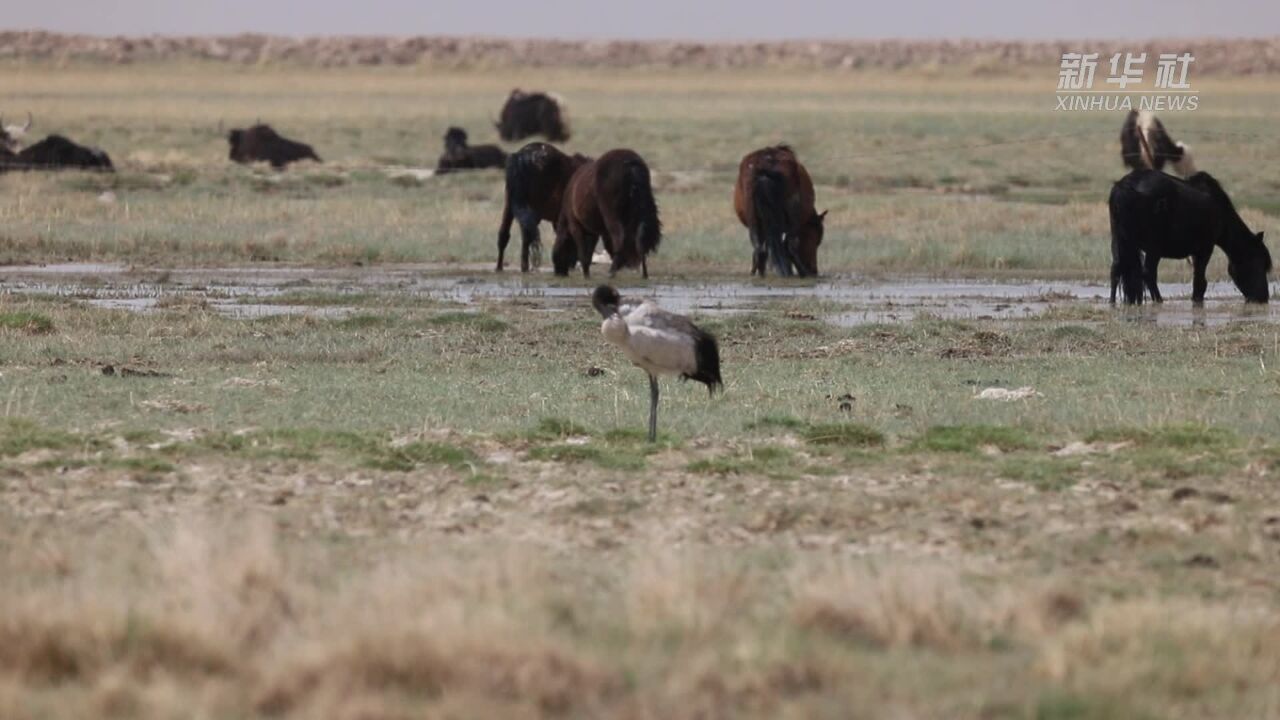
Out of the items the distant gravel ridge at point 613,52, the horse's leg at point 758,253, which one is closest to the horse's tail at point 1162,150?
the horse's leg at point 758,253

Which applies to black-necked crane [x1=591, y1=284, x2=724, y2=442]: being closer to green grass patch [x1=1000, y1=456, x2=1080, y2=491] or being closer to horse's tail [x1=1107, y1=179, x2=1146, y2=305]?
green grass patch [x1=1000, y1=456, x2=1080, y2=491]

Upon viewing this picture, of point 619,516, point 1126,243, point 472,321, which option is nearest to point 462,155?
point 1126,243

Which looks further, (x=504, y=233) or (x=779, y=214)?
(x=504, y=233)

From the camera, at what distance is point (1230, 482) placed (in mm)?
10031

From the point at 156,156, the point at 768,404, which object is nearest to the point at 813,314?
the point at 768,404

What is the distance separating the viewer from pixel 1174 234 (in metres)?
20.4

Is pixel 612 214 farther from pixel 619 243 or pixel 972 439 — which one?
pixel 972 439

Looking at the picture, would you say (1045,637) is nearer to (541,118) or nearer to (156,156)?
(156,156)

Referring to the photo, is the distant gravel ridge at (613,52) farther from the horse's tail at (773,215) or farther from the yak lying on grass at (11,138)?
the horse's tail at (773,215)

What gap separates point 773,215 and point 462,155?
60.4 ft

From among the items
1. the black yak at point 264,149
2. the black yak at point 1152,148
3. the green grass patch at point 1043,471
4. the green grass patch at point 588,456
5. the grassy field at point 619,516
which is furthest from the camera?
the black yak at point 264,149

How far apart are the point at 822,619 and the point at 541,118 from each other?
51237 millimetres

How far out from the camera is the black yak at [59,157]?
1426 inches

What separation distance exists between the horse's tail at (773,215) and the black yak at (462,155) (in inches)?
665
